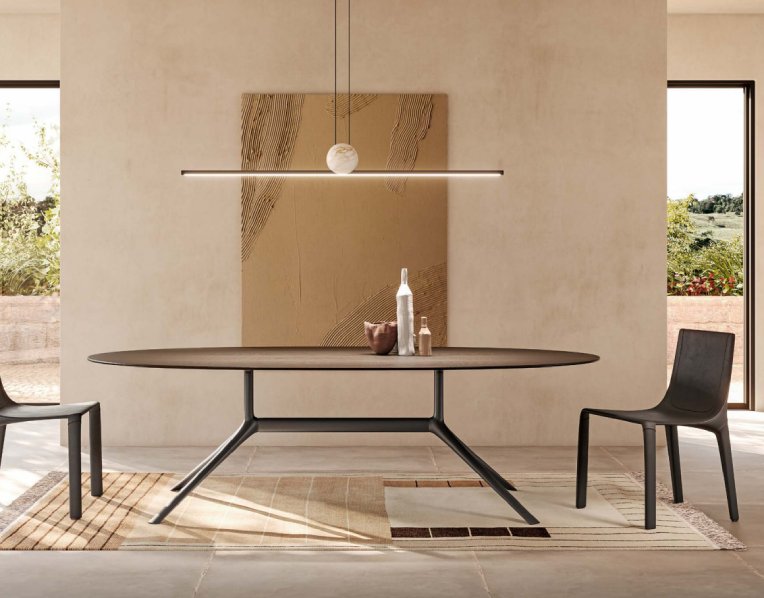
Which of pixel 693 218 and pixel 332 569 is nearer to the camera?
pixel 332 569

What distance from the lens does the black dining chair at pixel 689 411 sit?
344 centimetres

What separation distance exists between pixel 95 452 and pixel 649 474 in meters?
2.31

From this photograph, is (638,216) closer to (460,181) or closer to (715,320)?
(460,181)

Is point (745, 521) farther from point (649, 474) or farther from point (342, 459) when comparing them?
point (342, 459)

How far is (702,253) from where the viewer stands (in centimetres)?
703

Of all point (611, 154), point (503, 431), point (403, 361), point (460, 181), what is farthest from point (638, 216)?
point (403, 361)

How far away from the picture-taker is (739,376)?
22.9 feet

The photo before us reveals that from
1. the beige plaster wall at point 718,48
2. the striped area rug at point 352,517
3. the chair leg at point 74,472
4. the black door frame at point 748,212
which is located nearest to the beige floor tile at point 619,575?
the striped area rug at point 352,517

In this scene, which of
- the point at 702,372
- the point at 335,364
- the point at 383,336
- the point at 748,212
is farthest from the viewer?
the point at 748,212

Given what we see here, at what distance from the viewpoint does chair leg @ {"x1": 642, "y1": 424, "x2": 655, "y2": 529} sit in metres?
3.38

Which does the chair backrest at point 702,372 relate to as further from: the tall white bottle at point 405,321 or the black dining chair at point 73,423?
the black dining chair at point 73,423

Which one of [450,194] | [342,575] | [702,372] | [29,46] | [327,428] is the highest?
[29,46]

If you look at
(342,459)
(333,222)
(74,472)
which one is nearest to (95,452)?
(74,472)

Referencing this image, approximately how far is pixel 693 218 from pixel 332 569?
5.07m
